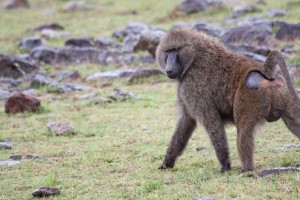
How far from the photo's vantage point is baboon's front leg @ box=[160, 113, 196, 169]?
23.2ft

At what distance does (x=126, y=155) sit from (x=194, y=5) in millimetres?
13707

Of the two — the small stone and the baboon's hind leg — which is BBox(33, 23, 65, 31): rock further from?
the baboon's hind leg

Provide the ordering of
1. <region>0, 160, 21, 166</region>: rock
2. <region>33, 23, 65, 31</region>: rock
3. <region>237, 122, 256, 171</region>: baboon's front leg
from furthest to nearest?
1. <region>33, 23, 65, 31</region>: rock
2. <region>0, 160, 21, 166</region>: rock
3. <region>237, 122, 256, 171</region>: baboon's front leg

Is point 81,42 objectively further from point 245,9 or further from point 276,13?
point 276,13

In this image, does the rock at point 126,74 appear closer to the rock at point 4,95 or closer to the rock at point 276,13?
the rock at point 4,95

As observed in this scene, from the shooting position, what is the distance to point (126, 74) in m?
14.0

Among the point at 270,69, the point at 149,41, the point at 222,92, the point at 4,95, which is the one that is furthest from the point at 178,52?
the point at 149,41

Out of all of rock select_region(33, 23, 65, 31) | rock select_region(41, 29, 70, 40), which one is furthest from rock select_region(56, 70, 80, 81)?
rock select_region(33, 23, 65, 31)

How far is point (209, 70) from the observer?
6.74m

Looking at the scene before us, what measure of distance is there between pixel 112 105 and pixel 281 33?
5.40 meters

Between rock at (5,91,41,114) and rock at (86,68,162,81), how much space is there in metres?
3.07

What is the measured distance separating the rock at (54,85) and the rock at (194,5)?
26.9 ft

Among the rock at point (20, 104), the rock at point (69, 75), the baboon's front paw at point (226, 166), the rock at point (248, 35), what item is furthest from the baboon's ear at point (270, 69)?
the rock at point (69, 75)

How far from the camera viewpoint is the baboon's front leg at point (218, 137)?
6504mm
